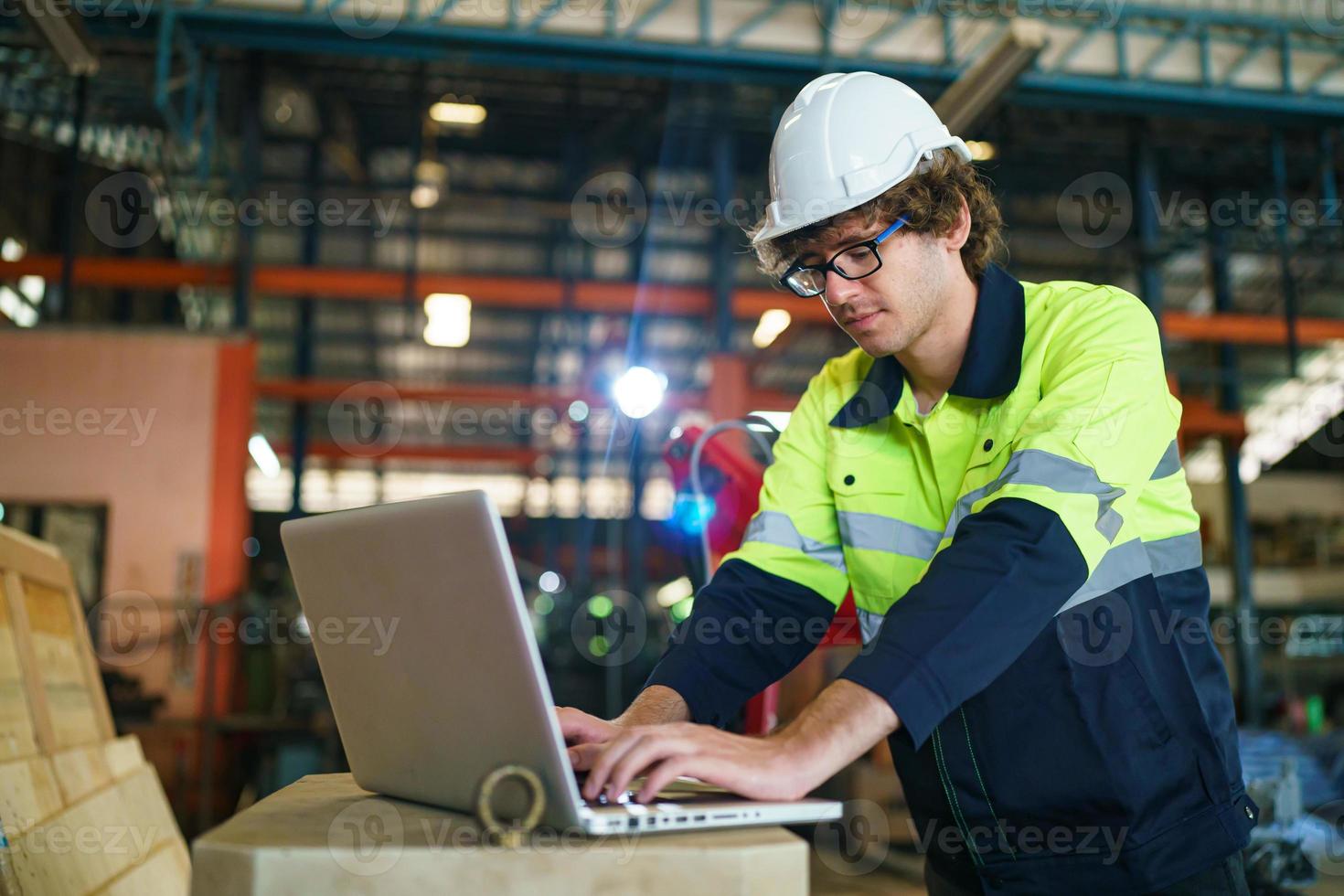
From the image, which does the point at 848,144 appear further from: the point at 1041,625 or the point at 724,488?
the point at 724,488

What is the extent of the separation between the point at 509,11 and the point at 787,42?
7.49ft

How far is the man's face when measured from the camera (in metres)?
1.73

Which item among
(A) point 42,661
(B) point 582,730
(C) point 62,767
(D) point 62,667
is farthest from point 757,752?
(D) point 62,667

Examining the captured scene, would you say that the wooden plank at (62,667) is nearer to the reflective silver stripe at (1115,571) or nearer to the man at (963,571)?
the man at (963,571)

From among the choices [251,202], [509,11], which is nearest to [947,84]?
[509,11]

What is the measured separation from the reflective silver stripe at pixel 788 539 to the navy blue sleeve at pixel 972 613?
1.80 feet

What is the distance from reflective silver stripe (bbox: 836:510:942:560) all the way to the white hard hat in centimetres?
50

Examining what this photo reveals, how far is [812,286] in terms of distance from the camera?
193 centimetres

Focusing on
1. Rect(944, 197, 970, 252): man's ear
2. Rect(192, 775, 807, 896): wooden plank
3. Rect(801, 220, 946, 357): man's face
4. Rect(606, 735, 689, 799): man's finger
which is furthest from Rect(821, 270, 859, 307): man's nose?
Rect(192, 775, 807, 896): wooden plank

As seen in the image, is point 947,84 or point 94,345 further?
point 94,345

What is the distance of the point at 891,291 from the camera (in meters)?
1.73

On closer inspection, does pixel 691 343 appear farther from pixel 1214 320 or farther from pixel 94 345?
pixel 94 345

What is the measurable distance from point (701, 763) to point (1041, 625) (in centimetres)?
47

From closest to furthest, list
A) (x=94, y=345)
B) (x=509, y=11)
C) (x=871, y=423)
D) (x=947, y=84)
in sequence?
(x=871, y=423) → (x=509, y=11) → (x=947, y=84) → (x=94, y=345)
